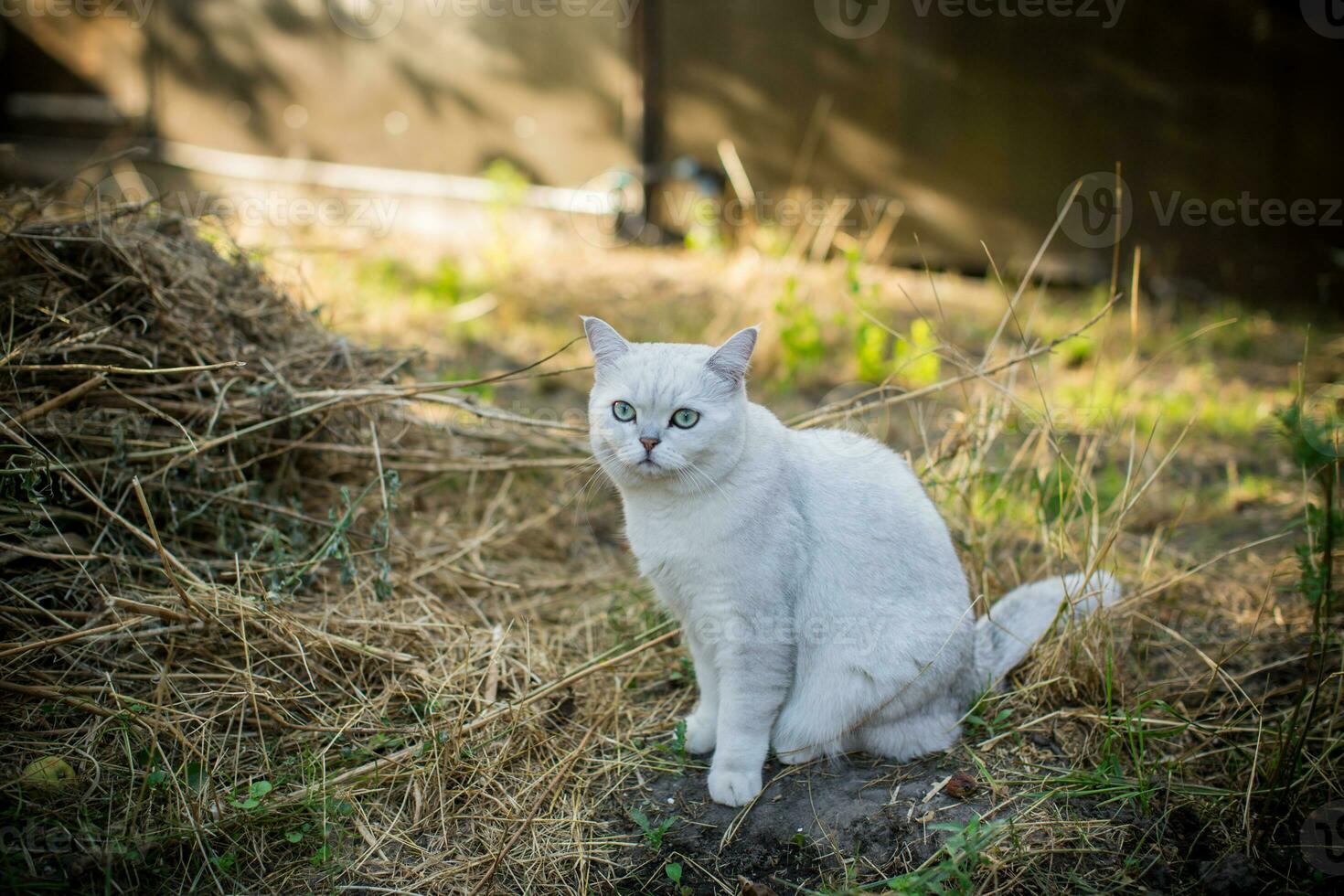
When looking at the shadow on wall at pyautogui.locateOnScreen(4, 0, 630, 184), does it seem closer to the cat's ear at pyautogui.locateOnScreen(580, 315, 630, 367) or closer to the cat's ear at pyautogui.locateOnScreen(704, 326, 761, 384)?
the cat's ear at pyautogui.locateOnScreen(580, 315, 630, 367)

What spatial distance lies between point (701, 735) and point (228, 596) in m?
1.40

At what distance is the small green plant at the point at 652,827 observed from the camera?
235cm

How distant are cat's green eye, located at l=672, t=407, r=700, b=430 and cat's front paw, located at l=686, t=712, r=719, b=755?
859 millimetres

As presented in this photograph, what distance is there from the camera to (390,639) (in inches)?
115

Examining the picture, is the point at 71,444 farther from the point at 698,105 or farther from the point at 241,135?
the point at 241,135

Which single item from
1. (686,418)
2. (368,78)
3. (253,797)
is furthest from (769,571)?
(368,78)

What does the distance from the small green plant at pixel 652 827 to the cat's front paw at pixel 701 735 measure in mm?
265

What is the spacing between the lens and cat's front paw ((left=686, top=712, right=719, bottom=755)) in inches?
105

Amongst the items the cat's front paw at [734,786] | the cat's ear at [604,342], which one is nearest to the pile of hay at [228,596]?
the cat's front paw at [734,786]

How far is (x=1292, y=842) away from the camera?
2.32 meters

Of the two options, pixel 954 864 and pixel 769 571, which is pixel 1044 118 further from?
pixel 954 864

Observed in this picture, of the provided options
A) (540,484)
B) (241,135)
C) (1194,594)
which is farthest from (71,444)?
(241,135)

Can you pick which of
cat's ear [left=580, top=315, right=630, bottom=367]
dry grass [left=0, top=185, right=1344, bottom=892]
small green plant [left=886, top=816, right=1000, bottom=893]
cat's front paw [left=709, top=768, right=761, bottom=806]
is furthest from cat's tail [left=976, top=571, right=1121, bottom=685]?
cat's ear [left=580, top=315, right=630, bottom=367]

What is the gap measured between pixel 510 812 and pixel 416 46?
6.84 metres
